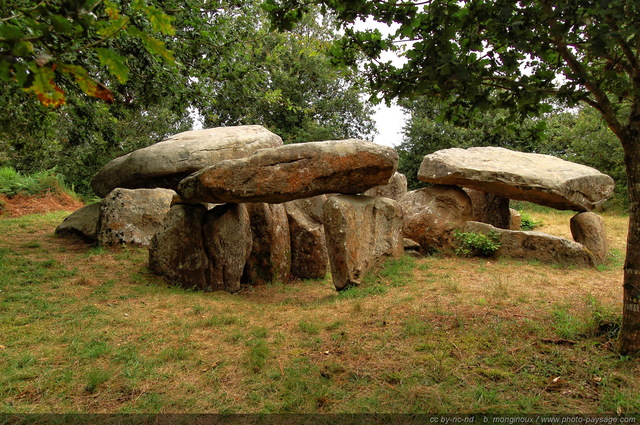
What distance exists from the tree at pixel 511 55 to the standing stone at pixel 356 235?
3.46 metres

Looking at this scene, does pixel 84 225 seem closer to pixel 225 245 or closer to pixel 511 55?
pixel 225 245

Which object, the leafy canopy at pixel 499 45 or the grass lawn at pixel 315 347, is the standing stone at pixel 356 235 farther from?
the leafy canopy at pixel 499 45

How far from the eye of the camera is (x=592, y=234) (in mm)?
9031

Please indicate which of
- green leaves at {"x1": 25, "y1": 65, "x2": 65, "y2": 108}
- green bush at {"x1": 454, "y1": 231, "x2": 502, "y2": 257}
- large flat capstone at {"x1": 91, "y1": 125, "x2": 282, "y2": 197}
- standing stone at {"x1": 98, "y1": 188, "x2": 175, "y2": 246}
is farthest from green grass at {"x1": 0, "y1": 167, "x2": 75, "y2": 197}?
green leaves at {"x1": 25, "y1": 65, "x2": 65, "y2": 108}

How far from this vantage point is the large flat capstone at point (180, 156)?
844cm

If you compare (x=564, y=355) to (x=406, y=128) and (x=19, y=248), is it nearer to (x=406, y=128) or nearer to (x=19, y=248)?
(x=19, y=248)

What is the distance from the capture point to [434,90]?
153 inches

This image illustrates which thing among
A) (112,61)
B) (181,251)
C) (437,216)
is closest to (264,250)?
(181,251)

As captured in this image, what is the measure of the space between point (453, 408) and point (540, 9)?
3047mm

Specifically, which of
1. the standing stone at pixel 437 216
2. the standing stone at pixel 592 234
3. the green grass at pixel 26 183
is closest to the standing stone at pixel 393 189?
the standing stone at pixel 437 216

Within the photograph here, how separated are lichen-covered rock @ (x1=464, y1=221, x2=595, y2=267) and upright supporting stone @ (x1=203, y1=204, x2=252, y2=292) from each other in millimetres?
5333

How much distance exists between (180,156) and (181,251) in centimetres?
228

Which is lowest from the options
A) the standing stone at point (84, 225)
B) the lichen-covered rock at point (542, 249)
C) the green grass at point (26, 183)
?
the lichen-covered rock at point (542, 249)

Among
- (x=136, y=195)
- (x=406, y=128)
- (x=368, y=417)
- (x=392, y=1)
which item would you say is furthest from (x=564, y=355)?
(x=406, y=128)
